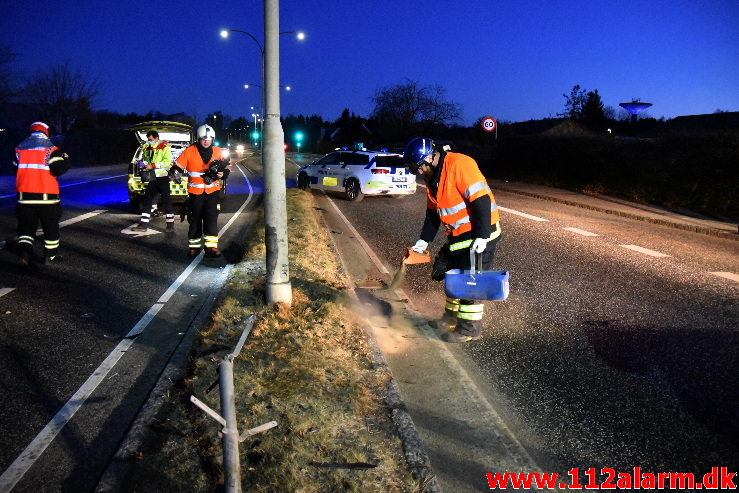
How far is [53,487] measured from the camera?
310 cm

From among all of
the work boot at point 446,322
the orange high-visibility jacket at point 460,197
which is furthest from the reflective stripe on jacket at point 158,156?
the orange high-visibility jacket at point 460,197

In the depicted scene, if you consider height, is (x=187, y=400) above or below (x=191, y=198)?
below

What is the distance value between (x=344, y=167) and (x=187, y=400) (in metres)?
14.9

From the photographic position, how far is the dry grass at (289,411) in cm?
304

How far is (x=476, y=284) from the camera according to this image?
4.89 meters

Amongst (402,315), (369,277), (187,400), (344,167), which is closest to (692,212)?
(344,167)

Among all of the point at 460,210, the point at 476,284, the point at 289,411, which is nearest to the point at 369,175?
the point at 460,210

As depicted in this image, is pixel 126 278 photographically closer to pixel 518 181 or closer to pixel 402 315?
pixel 402 315

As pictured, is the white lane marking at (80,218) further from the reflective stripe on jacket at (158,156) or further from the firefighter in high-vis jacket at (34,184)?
the firefighter in high-vis jacket at (34,184)

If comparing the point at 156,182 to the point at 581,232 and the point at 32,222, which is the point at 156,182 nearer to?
the point at 32,222

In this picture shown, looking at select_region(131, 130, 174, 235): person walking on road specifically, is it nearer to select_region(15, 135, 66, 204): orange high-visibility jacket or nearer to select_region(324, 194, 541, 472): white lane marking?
select_region(15, 135, 66, 204): orange high-visibility jacket

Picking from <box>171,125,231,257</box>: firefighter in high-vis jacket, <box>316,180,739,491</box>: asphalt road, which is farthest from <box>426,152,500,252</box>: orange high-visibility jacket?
<box>171,125,231,257</box>: firefighter in high-vis jacket

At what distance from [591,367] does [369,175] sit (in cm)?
1322

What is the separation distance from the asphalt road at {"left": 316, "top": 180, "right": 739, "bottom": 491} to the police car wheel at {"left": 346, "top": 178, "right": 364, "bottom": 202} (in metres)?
8.58
